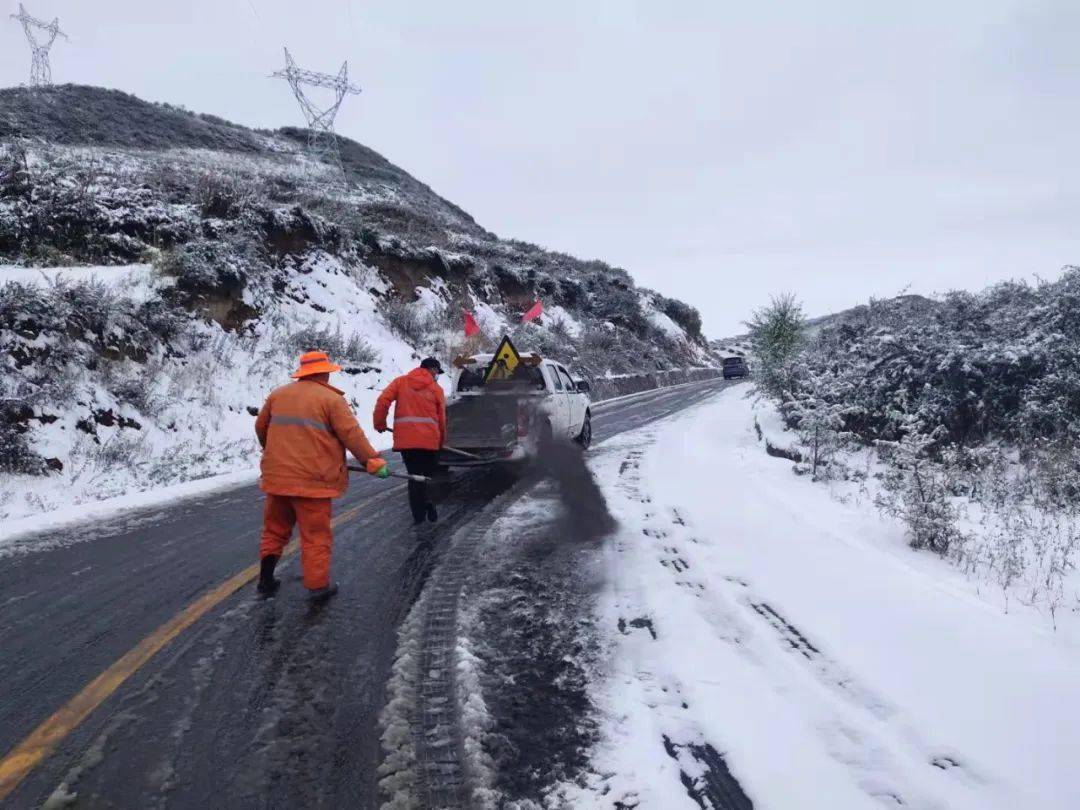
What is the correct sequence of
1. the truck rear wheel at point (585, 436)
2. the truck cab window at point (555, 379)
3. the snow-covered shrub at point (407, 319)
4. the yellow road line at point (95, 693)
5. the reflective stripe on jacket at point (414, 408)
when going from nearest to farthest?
the yellow road line at point (95, 693)
the reflective stripe on jacket at point (414, 408)
the truck cab window at point (555, 379)
the truck rear wheel at point (585, 436)
the snow-covered shrub at point (407, 319)

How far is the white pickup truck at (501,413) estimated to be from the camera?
9125mm

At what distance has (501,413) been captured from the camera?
925 cm

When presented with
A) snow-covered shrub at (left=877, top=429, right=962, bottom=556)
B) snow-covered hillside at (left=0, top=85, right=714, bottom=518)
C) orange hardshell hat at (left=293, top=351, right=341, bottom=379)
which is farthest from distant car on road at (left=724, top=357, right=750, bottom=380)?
orange hardshell hat at (left=293, top=351, right=341, bottom=379)

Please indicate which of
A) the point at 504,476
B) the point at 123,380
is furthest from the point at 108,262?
the point at 504,476

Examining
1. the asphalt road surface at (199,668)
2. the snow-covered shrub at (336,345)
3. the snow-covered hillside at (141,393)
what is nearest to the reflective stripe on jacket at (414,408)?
the asphalt road surface at (199,668)

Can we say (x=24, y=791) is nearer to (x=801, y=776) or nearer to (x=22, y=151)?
(x=801, y=776)

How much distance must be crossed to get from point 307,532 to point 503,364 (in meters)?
6.16

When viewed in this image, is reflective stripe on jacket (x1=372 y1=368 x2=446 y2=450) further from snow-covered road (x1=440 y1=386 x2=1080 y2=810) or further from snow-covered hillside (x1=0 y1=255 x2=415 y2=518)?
snow-covered hillside (x1=0 y1=255 x2=415 y2=518)

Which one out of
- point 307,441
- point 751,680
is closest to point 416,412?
point 307,441

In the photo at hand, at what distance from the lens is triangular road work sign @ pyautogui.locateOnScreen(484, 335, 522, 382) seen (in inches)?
407

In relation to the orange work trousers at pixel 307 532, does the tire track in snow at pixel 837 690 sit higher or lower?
lower

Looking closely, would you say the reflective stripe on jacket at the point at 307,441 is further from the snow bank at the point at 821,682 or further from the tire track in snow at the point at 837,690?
the tire track in snow at the point at 837,690

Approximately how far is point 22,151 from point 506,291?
19.5 meters

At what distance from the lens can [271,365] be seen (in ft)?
51.6
